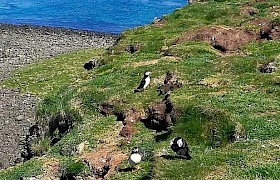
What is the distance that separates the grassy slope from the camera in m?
18.4

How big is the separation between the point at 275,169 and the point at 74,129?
12439 millimetres

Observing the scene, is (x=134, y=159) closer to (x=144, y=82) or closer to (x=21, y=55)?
(x=144, y=82)

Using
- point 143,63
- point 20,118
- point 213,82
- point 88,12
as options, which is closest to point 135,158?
point 213,82

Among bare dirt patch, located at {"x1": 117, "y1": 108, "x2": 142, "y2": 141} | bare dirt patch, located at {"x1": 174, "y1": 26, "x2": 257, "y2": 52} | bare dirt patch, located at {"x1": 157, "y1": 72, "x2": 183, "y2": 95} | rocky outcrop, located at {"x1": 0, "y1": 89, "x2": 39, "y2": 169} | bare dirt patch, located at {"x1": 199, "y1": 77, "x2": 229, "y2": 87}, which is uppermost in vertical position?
bare dirt patch, located at {"x1": 174, "y1": 26, "x2": 257, "y2": 52}

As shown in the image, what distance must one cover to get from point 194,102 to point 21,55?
53.6m

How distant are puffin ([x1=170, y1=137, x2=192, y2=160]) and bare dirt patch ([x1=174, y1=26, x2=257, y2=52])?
1591 centimetres

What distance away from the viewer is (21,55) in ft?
243

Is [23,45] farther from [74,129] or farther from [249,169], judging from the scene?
[249,169]

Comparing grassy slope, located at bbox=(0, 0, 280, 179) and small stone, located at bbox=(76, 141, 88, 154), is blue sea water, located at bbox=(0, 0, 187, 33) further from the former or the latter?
small stone, located at bbox=(76, 141, 88, 154)

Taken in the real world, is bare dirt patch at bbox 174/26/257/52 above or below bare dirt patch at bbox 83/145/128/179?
above

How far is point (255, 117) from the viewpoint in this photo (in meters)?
22.1

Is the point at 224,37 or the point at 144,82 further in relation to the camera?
the point at 224,37

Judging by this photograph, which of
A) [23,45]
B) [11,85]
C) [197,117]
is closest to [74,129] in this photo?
[197,117]

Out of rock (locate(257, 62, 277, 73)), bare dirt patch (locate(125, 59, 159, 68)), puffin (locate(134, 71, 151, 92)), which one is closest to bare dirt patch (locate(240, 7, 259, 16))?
bare dirt patch (locate(125, 59, 159, 68))
